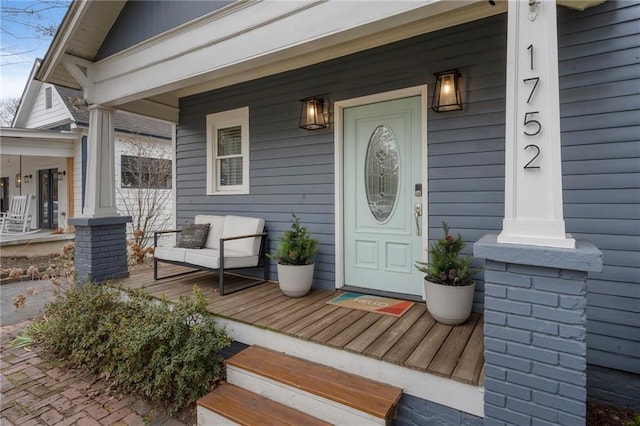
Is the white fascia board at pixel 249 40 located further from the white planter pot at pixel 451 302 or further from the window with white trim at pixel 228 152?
the white planter pot at pixel 451 302

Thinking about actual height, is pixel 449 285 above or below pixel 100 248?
below

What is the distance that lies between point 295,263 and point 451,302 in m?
1.55

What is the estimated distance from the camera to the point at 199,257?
368 cm

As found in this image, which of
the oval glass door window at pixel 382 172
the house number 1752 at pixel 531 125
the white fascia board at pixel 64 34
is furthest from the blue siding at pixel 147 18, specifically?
the house number 1752 at pixel 531 125

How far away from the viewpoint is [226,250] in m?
4.06

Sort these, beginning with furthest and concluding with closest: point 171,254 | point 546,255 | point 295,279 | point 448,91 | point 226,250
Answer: point 226,250 → point 171,254 → point 295,279 → point 448,91 → point 546,255

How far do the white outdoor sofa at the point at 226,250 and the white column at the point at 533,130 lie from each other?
270 centimetres

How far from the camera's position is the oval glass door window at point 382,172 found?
3.41 m

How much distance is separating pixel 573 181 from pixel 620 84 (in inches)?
28.6

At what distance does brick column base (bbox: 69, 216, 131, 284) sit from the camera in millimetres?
4035

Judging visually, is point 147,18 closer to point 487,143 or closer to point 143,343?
point 143,343

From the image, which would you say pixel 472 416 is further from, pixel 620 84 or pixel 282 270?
pixel 620 84

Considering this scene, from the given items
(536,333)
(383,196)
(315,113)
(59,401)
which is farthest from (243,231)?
(536,333)

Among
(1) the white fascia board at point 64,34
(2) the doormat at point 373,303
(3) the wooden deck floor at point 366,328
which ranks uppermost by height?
(1) the white fascia board at point 64,34
